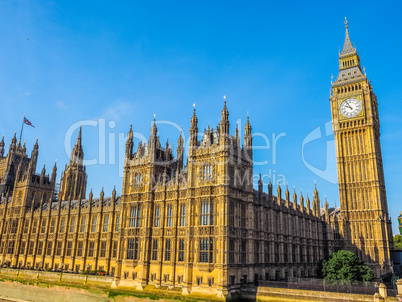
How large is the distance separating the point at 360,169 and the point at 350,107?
62.9 ft

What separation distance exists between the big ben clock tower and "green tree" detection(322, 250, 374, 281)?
25.5 meters

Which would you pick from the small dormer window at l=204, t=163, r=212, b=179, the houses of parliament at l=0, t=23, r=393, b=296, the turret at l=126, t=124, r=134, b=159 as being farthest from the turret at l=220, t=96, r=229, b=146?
the turret at l=126, t=124, r=134, b=159

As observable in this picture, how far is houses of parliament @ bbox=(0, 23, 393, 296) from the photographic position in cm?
5178

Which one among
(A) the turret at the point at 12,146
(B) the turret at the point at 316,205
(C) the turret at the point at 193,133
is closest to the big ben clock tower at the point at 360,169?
(B) the turret at the point at 316,205

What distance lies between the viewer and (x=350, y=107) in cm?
10244

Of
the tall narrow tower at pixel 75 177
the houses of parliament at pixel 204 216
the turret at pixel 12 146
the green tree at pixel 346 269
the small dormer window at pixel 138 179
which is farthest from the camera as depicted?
the turret at pixel 12 146

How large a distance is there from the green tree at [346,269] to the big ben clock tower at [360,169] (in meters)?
25.5

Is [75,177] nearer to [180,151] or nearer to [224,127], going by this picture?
[180,151]

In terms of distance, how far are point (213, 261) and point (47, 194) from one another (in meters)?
68.4

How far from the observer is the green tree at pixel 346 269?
62625 mm

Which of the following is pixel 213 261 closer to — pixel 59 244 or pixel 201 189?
pixel 201 189

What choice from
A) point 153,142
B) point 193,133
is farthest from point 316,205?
point 153,142

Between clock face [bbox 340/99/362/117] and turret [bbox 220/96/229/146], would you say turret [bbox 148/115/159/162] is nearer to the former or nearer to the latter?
turret [bbox 220/96/229/146]

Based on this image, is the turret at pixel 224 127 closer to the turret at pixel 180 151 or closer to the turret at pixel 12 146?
the turret at pixel 180 151
